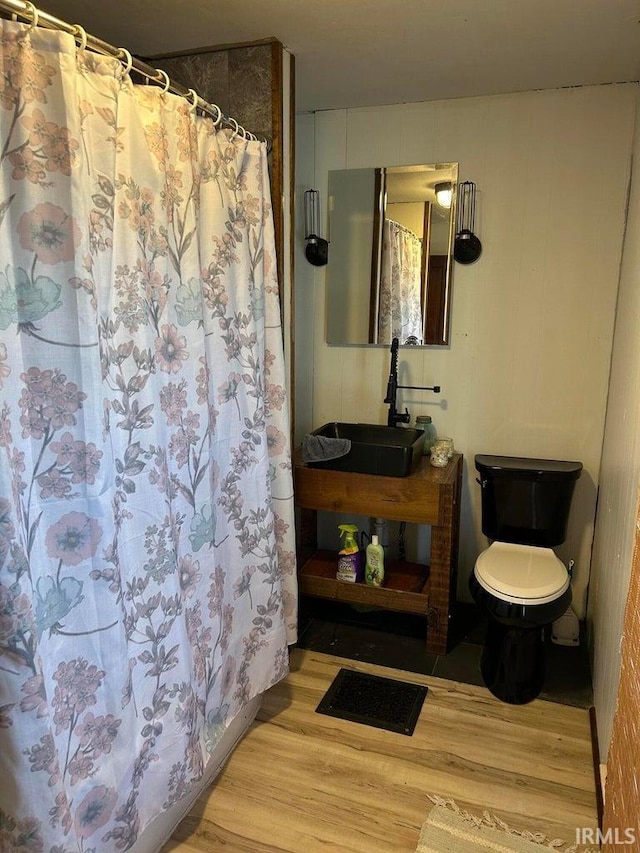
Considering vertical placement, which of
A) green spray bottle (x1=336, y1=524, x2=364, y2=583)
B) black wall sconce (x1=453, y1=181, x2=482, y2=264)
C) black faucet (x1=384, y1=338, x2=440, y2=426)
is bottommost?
green spray bottle (x1=336, y1=524, x2=364, y2=583)

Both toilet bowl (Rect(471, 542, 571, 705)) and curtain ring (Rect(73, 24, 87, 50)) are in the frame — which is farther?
toilet bowl (Rect(471, 542, 571, 705))

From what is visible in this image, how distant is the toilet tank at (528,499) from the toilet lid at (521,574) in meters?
0.06

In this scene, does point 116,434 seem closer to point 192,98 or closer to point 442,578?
point 192,98

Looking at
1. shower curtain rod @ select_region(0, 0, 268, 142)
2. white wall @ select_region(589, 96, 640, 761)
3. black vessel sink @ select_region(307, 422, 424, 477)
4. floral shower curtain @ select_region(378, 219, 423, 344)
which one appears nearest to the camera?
shower curtain rod @ select_region(0, 0, 268, 142)

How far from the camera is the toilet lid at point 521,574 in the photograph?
6.64 ft

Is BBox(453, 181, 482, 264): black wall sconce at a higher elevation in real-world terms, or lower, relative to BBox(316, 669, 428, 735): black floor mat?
higher

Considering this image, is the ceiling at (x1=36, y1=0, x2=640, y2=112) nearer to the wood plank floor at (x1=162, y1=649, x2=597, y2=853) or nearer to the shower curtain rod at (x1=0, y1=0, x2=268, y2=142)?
the shower curtain rod at (x1=0, y1=0, x2=268, y2=142)

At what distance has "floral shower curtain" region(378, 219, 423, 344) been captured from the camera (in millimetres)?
2570

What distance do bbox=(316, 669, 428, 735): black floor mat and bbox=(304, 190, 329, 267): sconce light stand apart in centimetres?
178

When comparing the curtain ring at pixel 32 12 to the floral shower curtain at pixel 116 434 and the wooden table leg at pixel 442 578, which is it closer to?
the floral shower curtain at pixel 116 434

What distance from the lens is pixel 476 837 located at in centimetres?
162

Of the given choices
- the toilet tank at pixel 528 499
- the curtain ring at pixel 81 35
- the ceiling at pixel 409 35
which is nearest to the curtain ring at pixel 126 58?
the curtain ring at pixel 81 35

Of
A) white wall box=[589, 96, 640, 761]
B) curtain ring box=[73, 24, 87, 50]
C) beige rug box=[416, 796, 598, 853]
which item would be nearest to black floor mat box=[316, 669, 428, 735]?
beige rug box=[416, 796, 598, 853]

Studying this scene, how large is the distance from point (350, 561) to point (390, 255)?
1.35 metres
